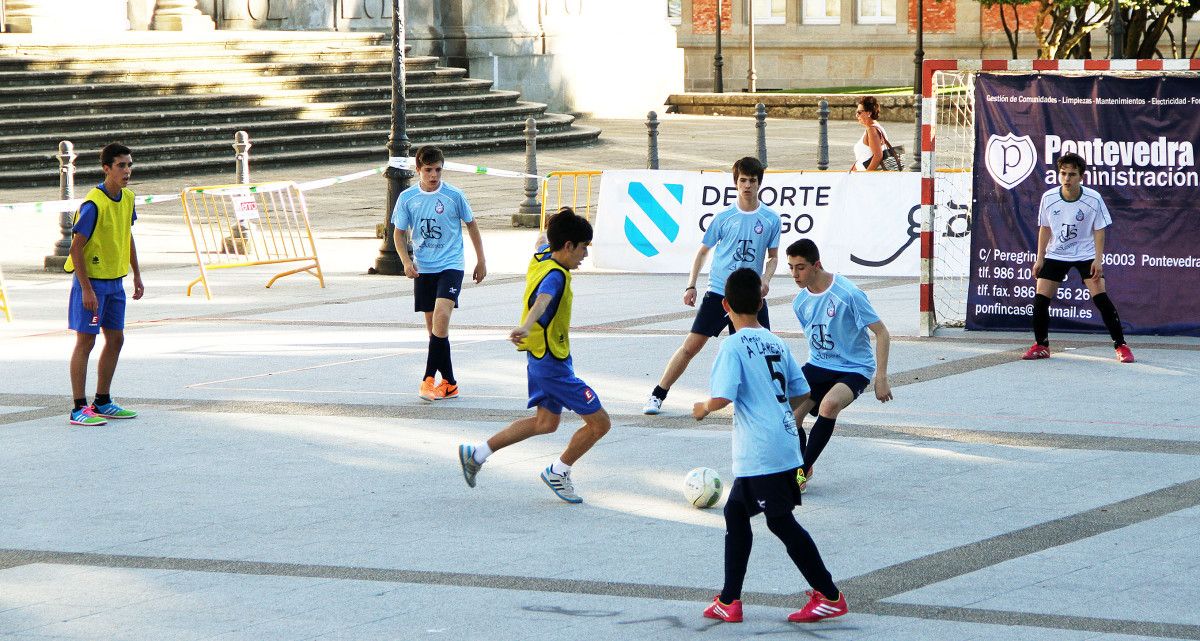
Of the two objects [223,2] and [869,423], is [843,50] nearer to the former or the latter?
[223,2]

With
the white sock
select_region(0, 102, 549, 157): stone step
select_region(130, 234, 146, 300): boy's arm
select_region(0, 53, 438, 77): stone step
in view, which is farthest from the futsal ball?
select_region(0, 53, 438, 77): stone step

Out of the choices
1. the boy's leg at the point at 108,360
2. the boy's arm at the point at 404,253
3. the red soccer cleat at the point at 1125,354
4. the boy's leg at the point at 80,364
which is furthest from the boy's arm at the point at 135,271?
the red soccer cleat at the point at 1125,354

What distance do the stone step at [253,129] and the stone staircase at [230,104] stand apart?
0.8 inches

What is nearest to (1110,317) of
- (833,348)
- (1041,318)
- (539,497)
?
(1041,318)

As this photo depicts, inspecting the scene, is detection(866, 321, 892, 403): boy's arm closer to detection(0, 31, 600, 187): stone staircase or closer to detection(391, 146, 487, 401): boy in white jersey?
detection(391, 146, 487, 401): boy in white jersey

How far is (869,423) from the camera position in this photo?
991 cm

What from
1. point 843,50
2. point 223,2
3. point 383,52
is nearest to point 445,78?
point 383,52

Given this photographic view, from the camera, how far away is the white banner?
16.4m

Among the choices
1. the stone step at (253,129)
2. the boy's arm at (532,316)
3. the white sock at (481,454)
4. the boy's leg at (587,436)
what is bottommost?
the white sock at (481,454)

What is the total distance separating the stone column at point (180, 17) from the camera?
115 feet

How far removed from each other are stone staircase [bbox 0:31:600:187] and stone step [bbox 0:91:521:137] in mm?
22

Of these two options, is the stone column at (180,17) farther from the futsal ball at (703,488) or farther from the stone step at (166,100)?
the futsal ball at (703,488)

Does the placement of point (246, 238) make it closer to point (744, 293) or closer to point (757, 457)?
point (744, 293)

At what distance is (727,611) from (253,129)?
2303cm
